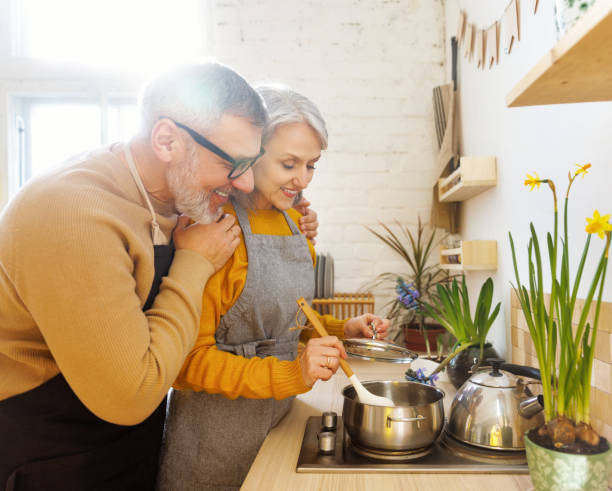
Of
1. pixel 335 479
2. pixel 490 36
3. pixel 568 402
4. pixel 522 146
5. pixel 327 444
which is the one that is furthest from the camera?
pixel 490 36

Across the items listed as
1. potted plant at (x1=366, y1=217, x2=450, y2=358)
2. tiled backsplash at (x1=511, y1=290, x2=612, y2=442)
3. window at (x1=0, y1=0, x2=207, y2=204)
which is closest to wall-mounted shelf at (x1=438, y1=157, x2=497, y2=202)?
potted plant at (x1=366, y1=217, x2=450, y2=358)

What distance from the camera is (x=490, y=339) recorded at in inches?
79.1

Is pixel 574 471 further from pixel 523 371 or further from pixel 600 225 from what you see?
pixel 523 371

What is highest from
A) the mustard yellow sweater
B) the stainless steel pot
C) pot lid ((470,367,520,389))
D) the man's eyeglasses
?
the man's eyeglasses

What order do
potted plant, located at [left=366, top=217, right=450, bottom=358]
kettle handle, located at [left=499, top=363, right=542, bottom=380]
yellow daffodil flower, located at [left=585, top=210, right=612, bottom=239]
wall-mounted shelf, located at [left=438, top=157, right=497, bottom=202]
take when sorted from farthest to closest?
potted plant, located at [left=366, top=217, right=450, bottom=358]
wall-mounted shelf, located at [left=438, top=157, right=497, bottom=202]
kettle handle, located at [left=499, top=363, right=542, bottom=380]
yellow daffodil flower, located at [left=585, top=210, right=612, bottom=239]

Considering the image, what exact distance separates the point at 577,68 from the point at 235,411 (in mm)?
1015

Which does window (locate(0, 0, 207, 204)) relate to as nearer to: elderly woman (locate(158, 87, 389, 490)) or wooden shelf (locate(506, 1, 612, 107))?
elderly woman (locate(158, 87, 389, 490))

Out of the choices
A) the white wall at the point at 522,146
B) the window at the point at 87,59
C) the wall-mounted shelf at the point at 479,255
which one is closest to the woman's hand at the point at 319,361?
the white wall at the point at 522,146

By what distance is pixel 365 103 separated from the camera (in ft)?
9.65

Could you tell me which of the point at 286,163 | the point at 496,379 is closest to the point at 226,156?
the point at 286,163

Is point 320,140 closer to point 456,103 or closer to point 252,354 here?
point 252,354

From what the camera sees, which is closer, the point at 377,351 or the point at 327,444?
the point at 327,444

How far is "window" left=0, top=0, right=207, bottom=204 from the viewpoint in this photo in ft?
9.86

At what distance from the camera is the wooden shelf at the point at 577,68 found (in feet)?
1.91
